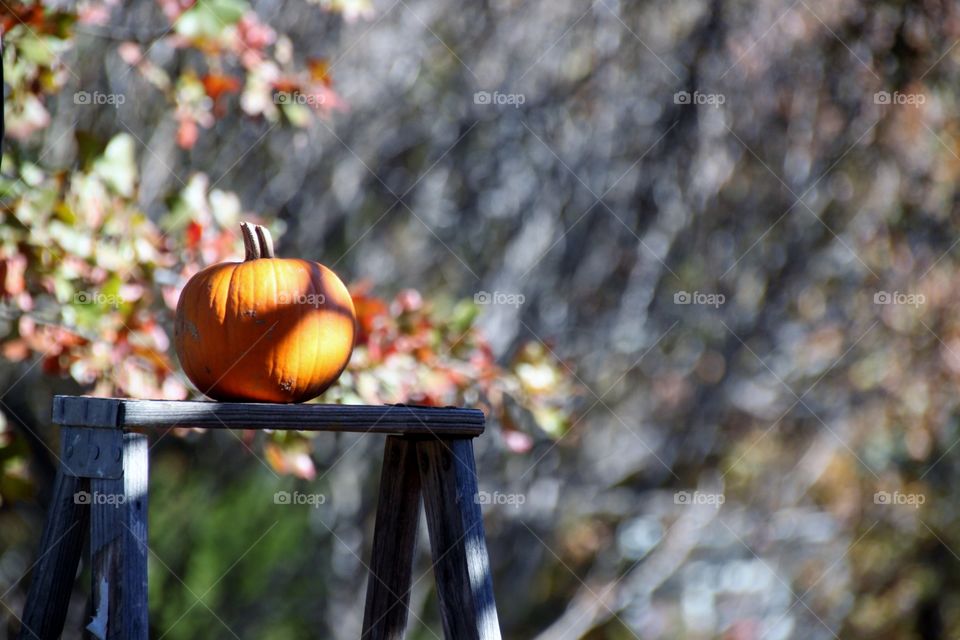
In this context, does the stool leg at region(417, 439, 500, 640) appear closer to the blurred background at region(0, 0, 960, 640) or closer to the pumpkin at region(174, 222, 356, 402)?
the pumpkin at region(174, 222, 356, 402)

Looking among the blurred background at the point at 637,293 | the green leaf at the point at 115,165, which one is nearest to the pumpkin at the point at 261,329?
the green leaf at the point at 115,165

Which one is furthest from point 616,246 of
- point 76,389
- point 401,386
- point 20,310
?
point 20,310

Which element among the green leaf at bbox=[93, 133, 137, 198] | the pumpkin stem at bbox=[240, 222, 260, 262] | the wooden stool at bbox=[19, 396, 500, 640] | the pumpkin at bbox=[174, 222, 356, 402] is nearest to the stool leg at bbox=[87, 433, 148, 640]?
the wooden stool at bbox=[19, 396, 500, 640]

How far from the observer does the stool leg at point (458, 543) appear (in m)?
1.73

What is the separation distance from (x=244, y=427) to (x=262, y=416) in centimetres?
3

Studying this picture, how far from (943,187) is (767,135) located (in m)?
0.83

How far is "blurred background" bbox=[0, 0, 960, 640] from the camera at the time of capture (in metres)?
4.15

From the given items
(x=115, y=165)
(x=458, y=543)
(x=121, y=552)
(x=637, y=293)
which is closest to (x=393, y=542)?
(x=458, y=543)

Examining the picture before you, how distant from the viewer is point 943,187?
15.1 feet

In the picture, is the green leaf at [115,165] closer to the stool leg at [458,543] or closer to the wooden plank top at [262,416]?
the wooden plank top at [262,416]

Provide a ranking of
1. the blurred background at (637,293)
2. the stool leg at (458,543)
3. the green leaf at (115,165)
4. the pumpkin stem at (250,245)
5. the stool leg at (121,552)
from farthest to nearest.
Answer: the blurred background at (637,293)
the green leaf at (115,165)
the pumpkin stem at (250,245)
the stool leg at (458,543)
the stool leg at (121,552)

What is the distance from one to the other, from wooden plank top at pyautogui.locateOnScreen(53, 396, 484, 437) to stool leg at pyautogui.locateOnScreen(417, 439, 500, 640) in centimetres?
5

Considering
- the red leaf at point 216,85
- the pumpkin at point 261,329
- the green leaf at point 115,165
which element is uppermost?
the red leaf at point 216,85

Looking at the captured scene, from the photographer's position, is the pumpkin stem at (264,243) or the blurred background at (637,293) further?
the blurred background at (637,293)
